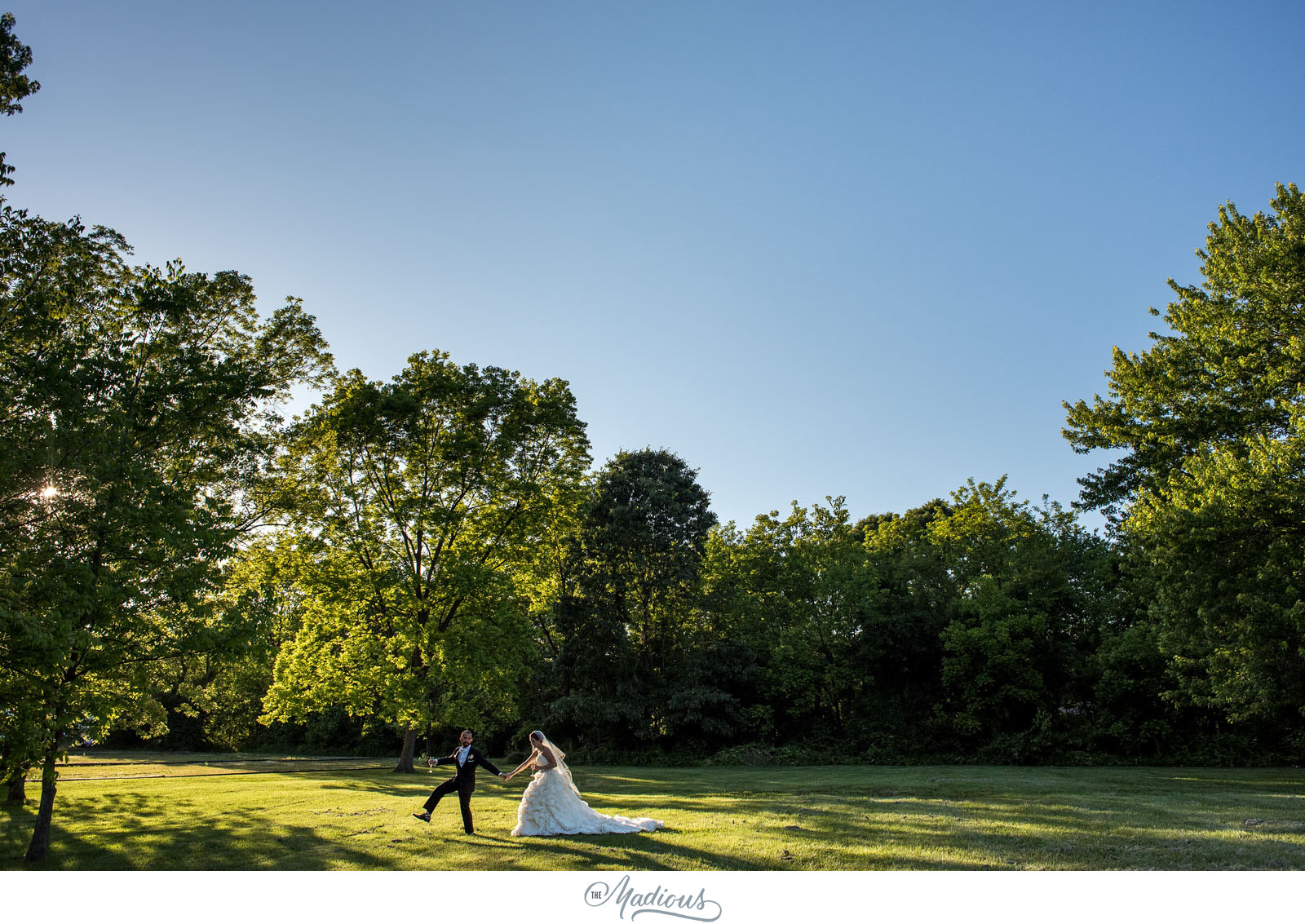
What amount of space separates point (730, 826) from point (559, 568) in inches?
944

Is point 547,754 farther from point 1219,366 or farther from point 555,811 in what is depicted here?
point 1219,366

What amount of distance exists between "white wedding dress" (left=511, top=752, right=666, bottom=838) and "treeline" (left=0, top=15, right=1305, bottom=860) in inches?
209

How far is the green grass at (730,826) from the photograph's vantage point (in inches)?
347

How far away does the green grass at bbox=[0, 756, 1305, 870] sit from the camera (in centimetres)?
880

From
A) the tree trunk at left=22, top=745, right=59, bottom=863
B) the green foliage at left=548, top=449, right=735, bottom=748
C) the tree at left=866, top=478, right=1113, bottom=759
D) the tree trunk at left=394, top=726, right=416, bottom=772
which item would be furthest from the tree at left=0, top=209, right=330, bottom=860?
the tree at left=866, top=478, right=1113, bottom=759

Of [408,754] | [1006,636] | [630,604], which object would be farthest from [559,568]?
[1006,636]

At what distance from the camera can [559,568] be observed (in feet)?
113

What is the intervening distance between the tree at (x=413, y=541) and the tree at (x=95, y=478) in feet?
27.9

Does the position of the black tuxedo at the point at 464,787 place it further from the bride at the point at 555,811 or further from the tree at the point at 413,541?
the tree at the point at 413,541
